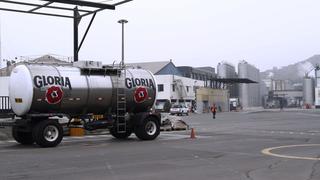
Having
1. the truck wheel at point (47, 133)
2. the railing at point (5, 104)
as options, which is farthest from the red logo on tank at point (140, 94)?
the railing at point (5, 104)

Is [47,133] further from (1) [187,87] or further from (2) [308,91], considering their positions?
(2) [308,91]

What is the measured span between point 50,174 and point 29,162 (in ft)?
9.02

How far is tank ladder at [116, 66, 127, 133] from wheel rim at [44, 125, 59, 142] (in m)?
3.56

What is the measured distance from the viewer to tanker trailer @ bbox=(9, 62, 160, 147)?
20.8 m

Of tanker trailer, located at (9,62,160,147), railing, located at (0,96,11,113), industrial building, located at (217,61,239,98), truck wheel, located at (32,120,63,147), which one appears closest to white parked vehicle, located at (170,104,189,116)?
railing, located at (0,96,11,113)

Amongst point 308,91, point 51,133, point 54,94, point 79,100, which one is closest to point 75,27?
point 79,100

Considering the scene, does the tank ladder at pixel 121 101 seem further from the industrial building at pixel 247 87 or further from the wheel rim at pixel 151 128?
the industrial building at pixel 247 87

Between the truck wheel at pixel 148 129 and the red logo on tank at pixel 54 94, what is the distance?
4.29 metres

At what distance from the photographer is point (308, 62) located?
383 feet

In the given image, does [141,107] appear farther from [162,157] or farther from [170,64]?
[170,64]

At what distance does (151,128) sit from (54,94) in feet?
17.1

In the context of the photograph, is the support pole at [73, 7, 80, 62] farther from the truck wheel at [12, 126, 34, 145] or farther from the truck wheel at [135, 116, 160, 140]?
the truck wheel at [12, 126, 34, 145]

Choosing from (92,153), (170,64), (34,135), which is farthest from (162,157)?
(170,64)

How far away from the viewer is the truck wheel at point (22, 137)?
2177 centimetres
